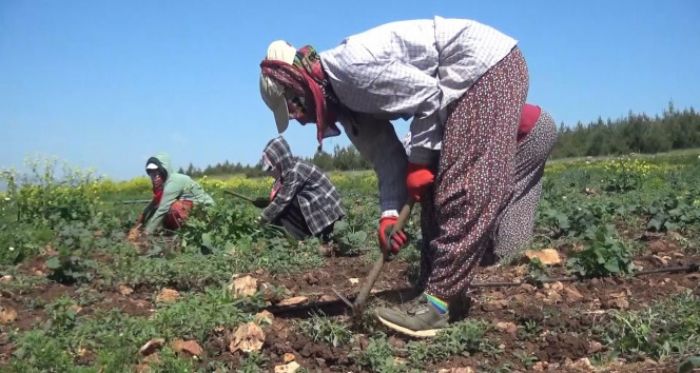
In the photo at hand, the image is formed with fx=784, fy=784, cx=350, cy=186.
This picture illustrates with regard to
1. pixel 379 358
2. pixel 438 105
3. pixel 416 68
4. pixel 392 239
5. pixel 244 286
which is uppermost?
pixel 416 68

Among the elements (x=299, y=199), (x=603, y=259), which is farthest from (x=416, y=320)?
(x=299, y=199)

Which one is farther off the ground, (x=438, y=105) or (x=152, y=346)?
(x=438, y=105)

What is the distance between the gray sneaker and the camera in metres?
3.15

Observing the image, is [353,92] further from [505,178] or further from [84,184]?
[84,184]

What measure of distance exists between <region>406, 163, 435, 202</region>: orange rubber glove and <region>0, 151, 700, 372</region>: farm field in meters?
0.56

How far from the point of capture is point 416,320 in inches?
125

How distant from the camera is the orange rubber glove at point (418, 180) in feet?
10.8

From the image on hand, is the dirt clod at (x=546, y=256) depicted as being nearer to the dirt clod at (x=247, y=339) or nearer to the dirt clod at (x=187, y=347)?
the dirt clod at (x=247, y=339)

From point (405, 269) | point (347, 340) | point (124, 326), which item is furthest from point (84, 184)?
point (347, 340)

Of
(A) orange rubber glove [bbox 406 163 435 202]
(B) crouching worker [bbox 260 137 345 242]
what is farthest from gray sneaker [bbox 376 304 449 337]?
(B) crouching worker [bbox 260 137 345 242]

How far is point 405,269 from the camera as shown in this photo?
15.2 feet

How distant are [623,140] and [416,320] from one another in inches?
885

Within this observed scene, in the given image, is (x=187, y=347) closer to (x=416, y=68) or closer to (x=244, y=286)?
(x=244, y=286)

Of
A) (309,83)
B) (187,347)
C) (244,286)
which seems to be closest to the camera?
(187,347)
